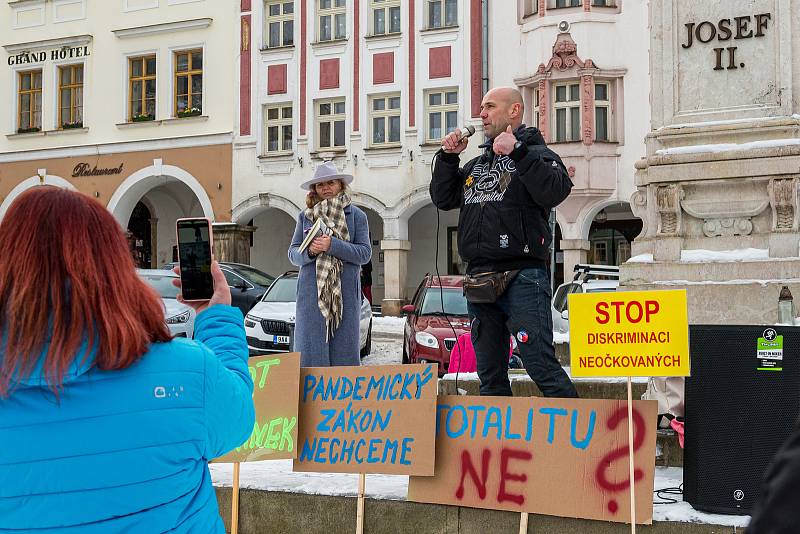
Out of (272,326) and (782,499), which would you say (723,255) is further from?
(272,326)

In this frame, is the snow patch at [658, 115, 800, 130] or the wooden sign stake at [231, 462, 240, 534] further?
the snow patch at [658, 115, 800, 130]

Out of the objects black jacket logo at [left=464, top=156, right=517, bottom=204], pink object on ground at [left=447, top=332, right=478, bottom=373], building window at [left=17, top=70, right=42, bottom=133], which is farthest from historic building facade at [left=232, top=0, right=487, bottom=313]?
black jacket logo at [left=464, top=156, right=517, bottom=204]

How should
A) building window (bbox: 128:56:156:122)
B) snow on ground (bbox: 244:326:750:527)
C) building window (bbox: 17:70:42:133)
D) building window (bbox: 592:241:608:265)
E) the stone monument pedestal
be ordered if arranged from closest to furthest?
snow on ground (bbox: 244:326:750:527) < the stone monument pedestal < building window (bbox: 592:241:608:265) < building window (bbox: 128:56:156:122) < building window (bbox: 17:70:42:133)

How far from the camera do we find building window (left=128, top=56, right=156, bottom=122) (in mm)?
26016

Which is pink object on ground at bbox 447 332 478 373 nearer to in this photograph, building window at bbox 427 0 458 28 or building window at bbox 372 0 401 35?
building window at bbox 427 0 458 28

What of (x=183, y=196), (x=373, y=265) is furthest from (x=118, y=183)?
(x=373, y=265)

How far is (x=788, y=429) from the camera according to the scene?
3.60m

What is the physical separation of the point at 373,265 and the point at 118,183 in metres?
7.54

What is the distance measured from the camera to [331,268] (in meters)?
5.64

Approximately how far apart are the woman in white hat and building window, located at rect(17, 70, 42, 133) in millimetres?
23964

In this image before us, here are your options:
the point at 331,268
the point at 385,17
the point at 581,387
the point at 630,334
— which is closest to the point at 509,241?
the point at 630,334

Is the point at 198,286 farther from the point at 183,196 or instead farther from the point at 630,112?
A: the point at 183,196

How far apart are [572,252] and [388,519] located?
18690mm

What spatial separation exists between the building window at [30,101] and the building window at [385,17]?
10385 mm
